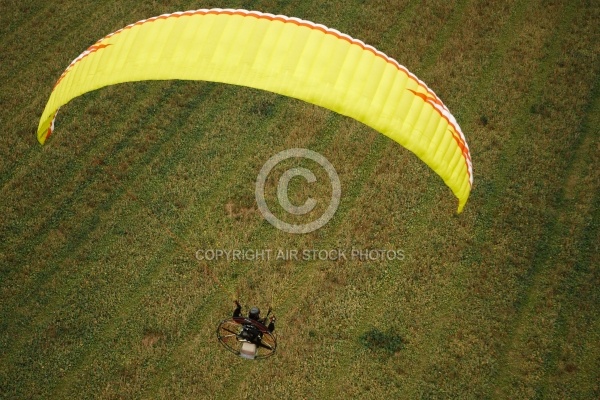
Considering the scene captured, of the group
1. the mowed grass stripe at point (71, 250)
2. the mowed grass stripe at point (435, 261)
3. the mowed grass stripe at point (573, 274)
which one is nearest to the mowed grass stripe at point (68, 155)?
the mowed grass stripe at point (71, 250)

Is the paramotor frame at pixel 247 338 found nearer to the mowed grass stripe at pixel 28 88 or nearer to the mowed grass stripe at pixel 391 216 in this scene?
the mowed grass stripe at pixel 391 216

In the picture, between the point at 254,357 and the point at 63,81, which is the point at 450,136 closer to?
the point at 254,357

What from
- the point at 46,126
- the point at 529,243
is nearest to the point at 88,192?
the point at 46,126

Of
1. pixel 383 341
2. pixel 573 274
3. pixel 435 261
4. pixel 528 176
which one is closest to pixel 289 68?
pixel 383 341

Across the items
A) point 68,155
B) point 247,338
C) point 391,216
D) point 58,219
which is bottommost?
point 247,338

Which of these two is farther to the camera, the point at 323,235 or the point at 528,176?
the point at 528,176

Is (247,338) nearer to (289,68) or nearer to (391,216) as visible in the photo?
(391,216)
